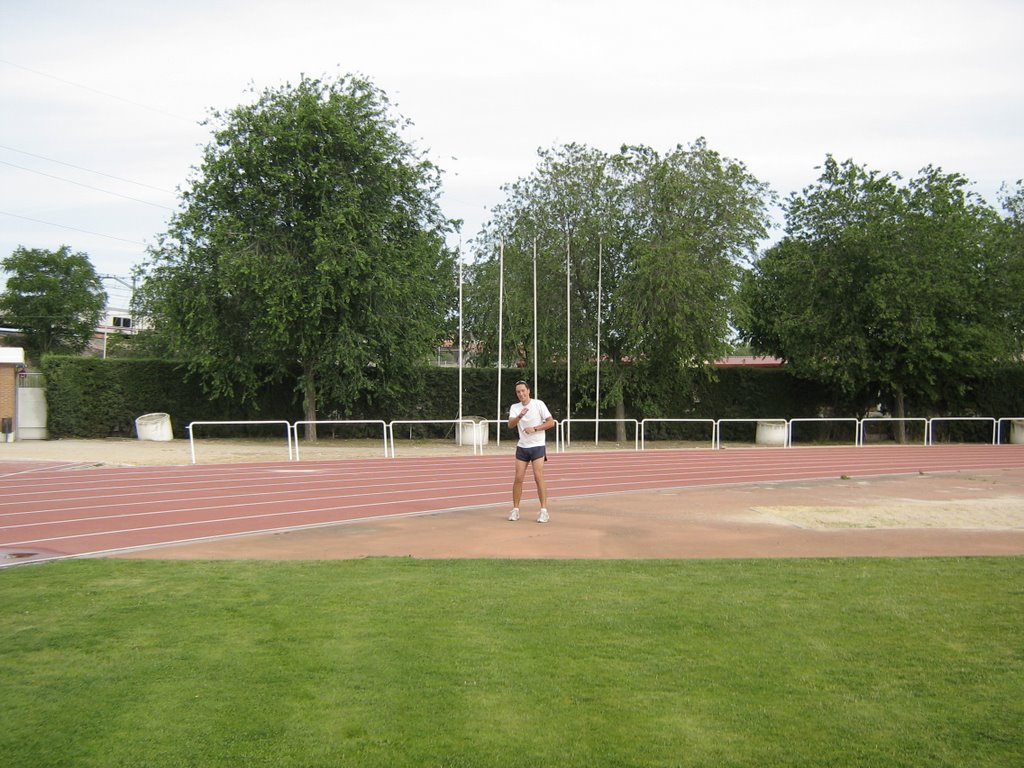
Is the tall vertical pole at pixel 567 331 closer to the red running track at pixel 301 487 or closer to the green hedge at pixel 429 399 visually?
the green hedge at pixel 429 399

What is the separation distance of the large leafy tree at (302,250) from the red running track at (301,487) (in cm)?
695

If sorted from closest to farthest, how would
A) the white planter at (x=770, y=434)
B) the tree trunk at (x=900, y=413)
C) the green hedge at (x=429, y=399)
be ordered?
the green hedge at (x=429, y=399), the white planter at (x=770, y=434), the tree trunk at (x=900, y=413)

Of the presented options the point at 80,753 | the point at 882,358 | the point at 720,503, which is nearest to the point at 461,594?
the point at 80,753

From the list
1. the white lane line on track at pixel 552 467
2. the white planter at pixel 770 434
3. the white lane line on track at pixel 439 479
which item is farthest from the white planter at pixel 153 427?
the white planter at pixel 770 434

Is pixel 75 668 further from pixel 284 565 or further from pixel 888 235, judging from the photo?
pixel 888 235

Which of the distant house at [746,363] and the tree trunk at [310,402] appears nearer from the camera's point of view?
the tree trunk at [310,402]

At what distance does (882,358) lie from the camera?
31.8m

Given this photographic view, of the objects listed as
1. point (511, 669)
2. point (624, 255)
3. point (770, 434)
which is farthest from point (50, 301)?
point (511, 669)

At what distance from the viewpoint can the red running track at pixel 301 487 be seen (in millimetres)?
10773

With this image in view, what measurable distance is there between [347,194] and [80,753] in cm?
2336

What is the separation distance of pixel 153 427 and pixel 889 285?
23.5 meters

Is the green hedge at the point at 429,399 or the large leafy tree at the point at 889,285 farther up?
the large leafy tree at the point at 889,285

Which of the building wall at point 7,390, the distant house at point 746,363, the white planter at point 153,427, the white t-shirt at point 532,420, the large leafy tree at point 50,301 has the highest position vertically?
the large leafy tree at point 50,301

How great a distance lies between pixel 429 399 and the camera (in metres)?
31.5
